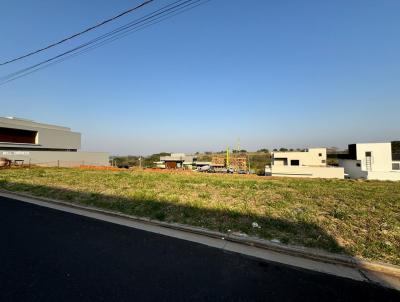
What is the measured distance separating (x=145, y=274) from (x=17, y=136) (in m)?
50.3

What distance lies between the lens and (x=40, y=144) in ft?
148

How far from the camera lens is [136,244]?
4473 millimetres

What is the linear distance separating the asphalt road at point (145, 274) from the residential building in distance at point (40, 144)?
36923mm

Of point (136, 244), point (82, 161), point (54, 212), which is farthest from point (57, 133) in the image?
point (136, 244)

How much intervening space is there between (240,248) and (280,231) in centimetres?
110

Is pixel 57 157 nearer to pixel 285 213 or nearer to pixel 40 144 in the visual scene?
pixel 40 144

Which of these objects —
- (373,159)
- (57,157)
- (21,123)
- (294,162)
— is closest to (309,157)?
(294,162)

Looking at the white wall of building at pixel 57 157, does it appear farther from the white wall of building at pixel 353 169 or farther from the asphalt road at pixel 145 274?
the white wall of building at pixel 353 169

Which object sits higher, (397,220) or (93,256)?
(397,220)

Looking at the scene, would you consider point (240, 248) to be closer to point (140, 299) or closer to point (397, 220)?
point (140, 299)

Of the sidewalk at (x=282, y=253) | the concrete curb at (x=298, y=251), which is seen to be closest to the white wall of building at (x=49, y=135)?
the sidewalk at (x=282, y=253)

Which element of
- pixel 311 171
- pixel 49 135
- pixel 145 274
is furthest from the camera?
pixel 49 135

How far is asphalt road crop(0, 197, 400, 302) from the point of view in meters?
2.92

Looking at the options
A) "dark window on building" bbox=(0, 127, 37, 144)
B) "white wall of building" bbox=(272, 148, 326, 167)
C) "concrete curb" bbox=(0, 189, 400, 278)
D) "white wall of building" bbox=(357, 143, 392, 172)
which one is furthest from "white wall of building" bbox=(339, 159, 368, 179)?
"dark window on building" bbox=(0, 127, 37, 144)
